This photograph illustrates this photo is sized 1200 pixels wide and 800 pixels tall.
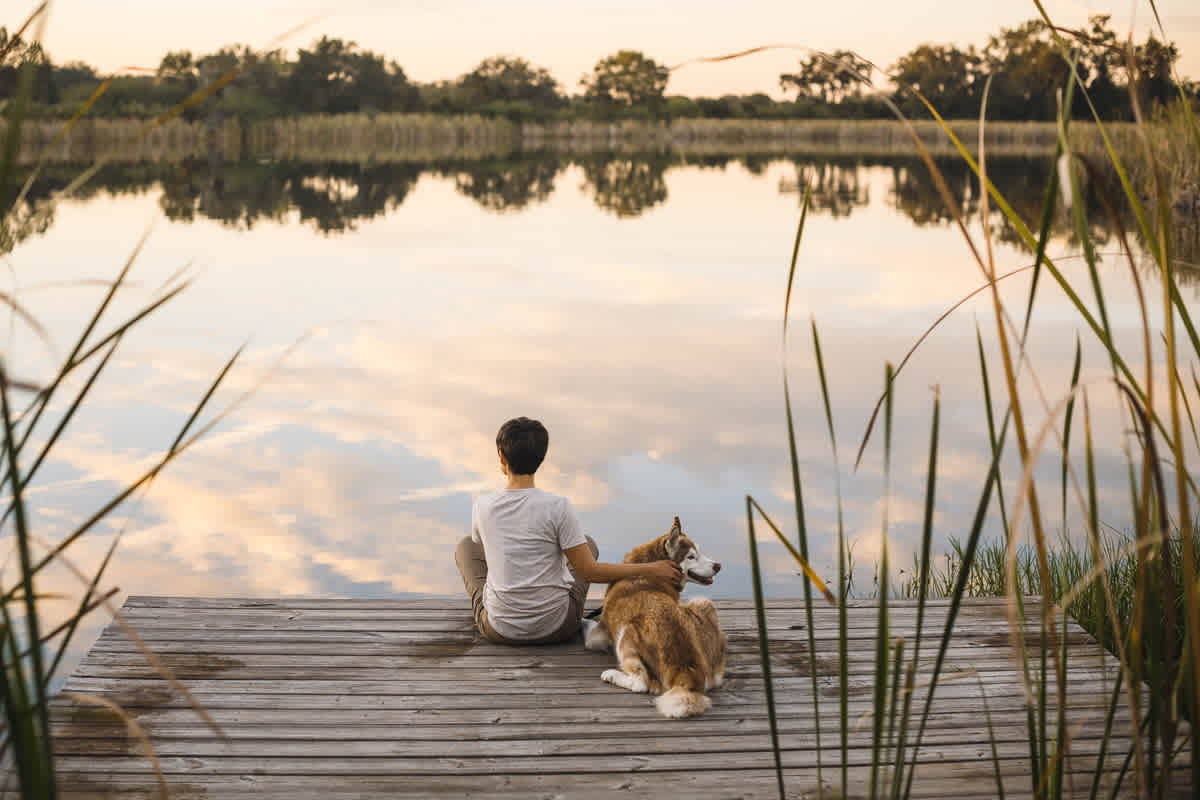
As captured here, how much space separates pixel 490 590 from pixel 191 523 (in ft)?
12.1

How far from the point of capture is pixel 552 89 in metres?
82.1

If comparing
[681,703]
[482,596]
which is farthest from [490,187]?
[681,703]

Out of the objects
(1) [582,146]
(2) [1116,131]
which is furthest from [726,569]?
(1) [582,146]

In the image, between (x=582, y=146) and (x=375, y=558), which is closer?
(x=375, y=558)

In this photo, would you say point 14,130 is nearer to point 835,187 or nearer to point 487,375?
point 487,375

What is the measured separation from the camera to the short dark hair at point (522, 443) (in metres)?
4.31

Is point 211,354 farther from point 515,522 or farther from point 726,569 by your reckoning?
point 515,522

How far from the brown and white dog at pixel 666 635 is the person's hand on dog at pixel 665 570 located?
0.03 meters

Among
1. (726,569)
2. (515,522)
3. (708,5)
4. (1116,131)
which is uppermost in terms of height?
(708,5)

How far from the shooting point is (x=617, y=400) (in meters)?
10.6

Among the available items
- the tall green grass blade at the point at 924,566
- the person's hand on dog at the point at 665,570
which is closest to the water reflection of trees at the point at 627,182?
the person's hand on dog at the point at 665,570

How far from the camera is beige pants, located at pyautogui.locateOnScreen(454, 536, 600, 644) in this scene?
4.49 m

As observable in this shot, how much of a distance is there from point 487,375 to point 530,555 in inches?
281

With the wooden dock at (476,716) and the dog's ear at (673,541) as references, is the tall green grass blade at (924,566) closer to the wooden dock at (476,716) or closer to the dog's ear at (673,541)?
the wooden dock at (476,716)
